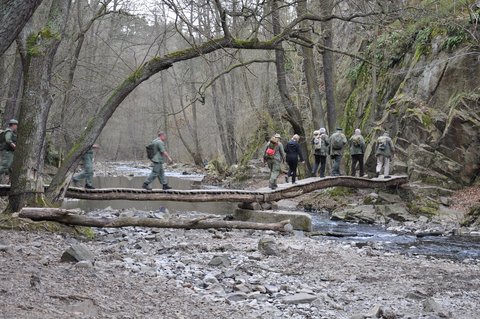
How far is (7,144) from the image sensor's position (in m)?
13.2

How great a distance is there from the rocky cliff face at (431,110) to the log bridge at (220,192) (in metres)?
2.27

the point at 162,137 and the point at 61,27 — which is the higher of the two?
the point at 61,27

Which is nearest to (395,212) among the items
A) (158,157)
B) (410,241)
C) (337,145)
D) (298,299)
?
(337,145)

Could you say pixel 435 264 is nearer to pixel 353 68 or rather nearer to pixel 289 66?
pixel 353 68

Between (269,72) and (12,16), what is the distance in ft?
109

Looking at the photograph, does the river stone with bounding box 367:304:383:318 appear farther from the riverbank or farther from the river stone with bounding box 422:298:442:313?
the river stone with bounding box 422:298:442:313

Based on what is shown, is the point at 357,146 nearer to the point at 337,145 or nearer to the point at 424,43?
the point at 337,145

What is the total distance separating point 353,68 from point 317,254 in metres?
19.9

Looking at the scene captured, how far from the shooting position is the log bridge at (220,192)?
13906 mm

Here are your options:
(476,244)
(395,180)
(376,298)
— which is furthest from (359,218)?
(376,298)

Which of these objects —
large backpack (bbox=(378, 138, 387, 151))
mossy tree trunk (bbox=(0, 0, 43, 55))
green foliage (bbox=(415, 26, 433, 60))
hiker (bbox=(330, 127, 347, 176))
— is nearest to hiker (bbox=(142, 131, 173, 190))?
hiker (bbox=(330, 127, 347, 176))

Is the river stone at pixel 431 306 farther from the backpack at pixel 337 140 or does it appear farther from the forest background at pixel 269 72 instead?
the backpack at pixel 337 140

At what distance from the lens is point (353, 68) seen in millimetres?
29141

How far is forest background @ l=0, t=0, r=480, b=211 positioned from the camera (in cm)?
1050
